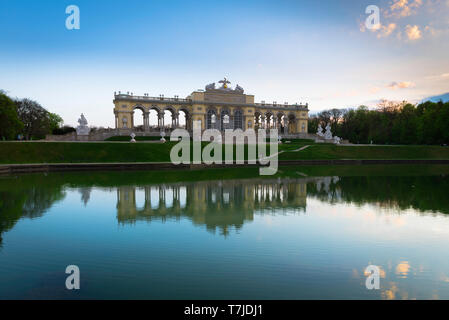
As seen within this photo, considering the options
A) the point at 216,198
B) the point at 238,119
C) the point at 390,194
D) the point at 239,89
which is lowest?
the point at 390,194

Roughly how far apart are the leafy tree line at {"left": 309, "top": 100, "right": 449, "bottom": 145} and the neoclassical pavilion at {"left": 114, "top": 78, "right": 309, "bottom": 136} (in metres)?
24.8

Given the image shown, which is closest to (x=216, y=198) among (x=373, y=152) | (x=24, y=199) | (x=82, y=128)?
(x=24, y=199)

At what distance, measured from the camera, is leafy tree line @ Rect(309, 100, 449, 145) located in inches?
2554

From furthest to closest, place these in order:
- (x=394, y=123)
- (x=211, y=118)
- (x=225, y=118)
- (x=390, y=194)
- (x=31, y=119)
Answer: (x=394, y=123) → (x=225, y=118) → (x=211, y=118) → (x=31, y=119) → (x=390, y=194)

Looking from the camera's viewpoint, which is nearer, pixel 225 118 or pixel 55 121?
pixel 225 118

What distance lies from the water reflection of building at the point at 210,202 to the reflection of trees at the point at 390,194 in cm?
175

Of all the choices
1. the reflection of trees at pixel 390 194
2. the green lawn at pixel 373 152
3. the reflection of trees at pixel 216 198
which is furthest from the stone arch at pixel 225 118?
the reflection of trees at pixel 390 194

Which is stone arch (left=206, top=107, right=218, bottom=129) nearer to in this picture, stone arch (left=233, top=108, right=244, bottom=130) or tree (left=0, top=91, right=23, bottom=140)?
stone arch (left=233, top=108, right=244, bottom=130)

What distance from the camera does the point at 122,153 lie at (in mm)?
40906

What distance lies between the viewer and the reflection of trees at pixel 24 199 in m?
12.8

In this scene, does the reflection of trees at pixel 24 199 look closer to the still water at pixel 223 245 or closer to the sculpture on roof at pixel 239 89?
the still water at pixel 223 245

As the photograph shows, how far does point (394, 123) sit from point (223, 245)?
84.9m

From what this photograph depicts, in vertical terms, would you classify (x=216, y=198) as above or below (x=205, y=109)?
below

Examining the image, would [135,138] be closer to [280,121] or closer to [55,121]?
[280,121]
